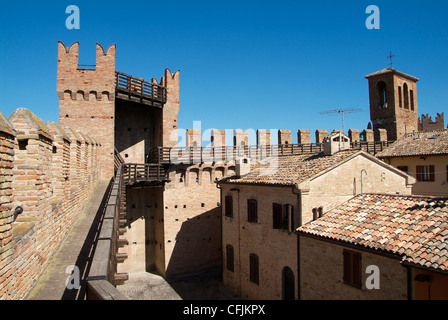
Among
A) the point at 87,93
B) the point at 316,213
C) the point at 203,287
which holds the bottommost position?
the point at 203,287

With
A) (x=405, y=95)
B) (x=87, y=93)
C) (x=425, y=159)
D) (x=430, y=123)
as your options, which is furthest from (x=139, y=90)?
(x=430, y=123)

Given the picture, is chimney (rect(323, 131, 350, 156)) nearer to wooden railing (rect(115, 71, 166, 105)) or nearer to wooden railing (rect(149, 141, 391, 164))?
wooden railing (rect(149, 141, 391, 164))

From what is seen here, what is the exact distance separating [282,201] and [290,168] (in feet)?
8.28

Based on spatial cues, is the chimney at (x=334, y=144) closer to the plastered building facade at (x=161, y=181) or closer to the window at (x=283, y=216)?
the plastered building facade at (x=161, y=181)

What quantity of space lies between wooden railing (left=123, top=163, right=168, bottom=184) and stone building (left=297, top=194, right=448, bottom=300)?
10786 millimetres

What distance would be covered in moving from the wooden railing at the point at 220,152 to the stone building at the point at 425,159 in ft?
14.6

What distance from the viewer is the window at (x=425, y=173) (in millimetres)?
22141

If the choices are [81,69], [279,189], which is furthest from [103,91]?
[279,189]

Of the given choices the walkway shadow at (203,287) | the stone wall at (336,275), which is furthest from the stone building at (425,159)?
the walkway shadow at (203,287)

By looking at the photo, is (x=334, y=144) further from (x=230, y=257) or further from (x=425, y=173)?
(x=425, y=173)

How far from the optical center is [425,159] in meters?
22.4

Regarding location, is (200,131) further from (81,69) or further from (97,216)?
(97,216)

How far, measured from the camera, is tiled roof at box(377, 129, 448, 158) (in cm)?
2219
